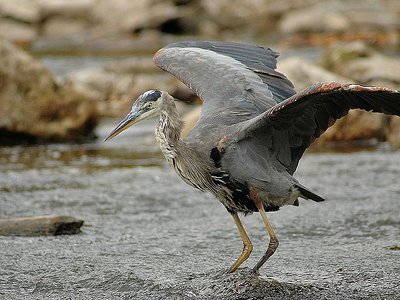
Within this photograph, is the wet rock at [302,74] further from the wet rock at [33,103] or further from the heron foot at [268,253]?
the heron foot at [268,253]

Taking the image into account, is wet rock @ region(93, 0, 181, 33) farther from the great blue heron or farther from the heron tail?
the heron tail

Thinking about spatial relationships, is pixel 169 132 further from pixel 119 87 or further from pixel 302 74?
pixel 119 87

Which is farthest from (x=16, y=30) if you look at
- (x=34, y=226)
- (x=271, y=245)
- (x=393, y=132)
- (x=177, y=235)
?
(x=271, y=245)

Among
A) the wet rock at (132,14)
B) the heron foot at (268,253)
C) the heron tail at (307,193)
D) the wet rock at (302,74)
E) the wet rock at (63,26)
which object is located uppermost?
the wet rock at (132,14)

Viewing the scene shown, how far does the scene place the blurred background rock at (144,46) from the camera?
1198cm

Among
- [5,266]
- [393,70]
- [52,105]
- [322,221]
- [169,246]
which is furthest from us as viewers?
[393,70]

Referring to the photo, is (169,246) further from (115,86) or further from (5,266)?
(115,86)

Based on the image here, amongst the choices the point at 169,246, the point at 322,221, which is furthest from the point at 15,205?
the point at 322,221

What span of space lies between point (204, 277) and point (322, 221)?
83.7 inches

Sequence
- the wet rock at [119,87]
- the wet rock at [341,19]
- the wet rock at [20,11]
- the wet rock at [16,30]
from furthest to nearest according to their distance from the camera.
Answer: the wet rock at [20,11] < the wet rock at [16,30] < the wet rock at [341,19] < the wet rock at [119,87]

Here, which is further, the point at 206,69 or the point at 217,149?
the point at 206,69

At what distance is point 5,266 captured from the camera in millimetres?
6453

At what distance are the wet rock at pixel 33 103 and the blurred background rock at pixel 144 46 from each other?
0.01m

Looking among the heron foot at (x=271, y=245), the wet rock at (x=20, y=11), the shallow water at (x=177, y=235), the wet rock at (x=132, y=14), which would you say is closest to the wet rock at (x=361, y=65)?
the shallow water at (x=177, y=235)
